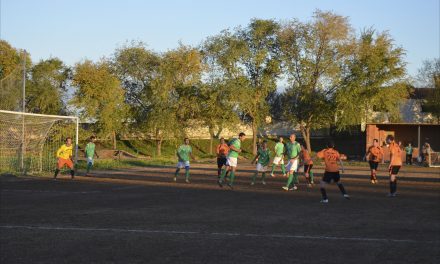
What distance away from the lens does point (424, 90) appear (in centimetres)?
6334

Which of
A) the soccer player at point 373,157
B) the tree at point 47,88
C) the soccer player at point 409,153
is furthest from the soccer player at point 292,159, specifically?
the tree at point 47,88

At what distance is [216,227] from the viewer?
1098 cm

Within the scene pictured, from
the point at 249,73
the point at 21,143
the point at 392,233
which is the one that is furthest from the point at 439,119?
the point at 392,233

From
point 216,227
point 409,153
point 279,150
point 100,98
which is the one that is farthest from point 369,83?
point 216,227

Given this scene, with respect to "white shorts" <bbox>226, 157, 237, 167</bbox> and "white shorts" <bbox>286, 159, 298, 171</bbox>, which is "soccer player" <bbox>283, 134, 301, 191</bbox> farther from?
"white shorts" <bbox>226, 157, 237, 167</bbox>

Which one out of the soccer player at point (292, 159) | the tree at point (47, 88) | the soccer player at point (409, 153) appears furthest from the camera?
the tree at point (47, 88)

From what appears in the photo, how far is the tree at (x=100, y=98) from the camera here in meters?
53.3

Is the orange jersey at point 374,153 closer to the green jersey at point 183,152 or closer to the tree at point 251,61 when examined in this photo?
the green jersey at point 183,152

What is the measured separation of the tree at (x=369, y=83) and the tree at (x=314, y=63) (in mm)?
1277

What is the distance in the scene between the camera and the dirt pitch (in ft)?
27.1

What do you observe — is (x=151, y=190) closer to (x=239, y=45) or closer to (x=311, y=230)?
(x=311, y=230)

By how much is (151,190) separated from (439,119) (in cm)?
4333

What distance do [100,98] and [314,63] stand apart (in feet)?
64.5

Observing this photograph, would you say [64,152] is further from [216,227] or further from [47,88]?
[47,88]
